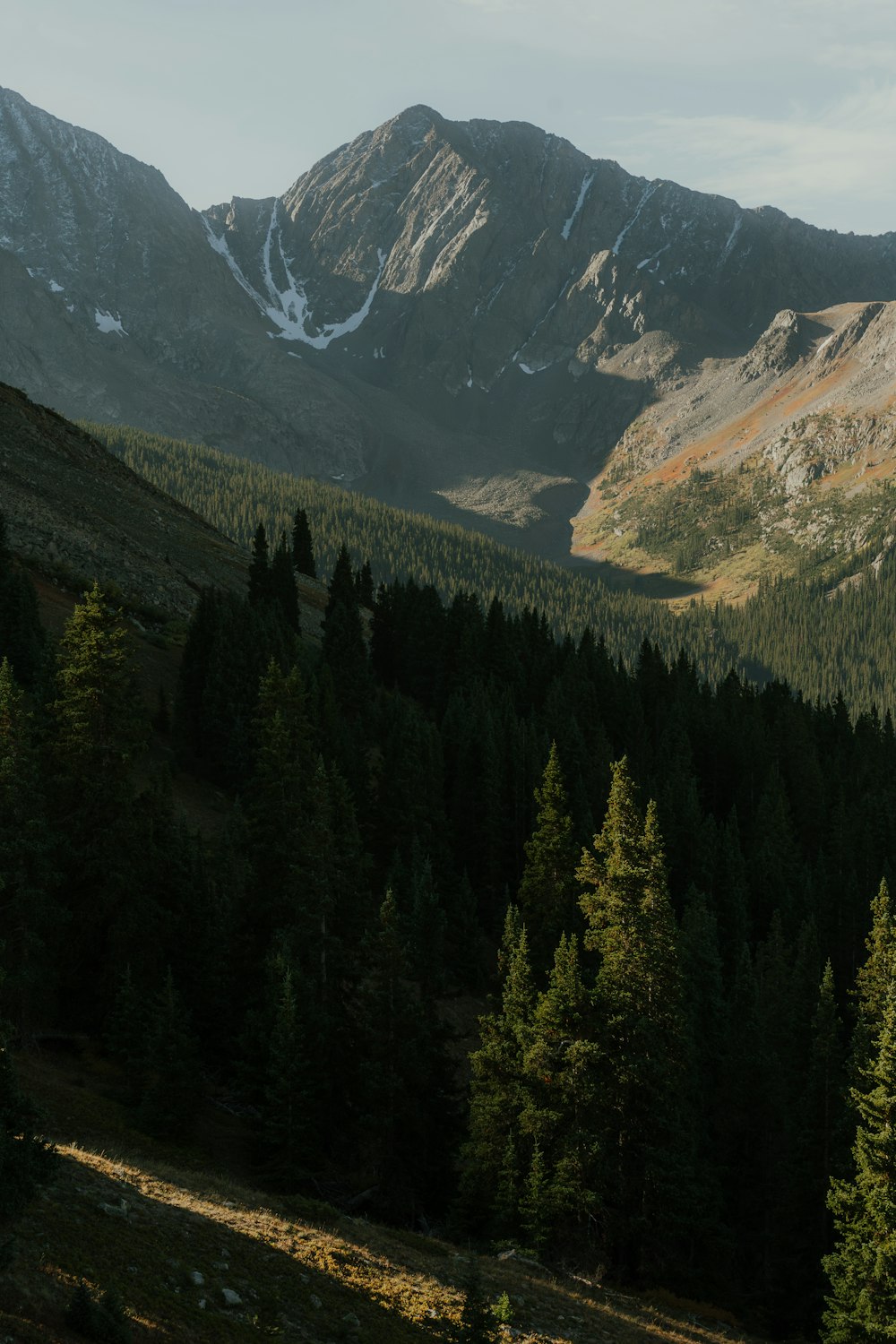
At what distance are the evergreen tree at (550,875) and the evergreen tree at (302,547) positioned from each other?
8308 cm

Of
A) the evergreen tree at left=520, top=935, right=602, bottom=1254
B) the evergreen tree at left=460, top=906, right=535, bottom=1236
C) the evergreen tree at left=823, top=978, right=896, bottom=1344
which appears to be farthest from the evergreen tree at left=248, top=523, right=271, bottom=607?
the evergreen tree at left=823, top=978, right=896, bottom=1344

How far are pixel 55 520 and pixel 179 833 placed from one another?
201ft

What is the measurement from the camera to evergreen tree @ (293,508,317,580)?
131 metres

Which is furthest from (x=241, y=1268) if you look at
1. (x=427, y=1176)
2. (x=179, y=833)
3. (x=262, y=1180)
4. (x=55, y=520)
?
(x=55, y=520)

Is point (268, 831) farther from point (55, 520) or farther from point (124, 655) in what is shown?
point (55, 520)

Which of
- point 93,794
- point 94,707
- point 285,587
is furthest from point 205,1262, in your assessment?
point 285,587

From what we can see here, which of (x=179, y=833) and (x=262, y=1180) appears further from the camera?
(x=179, y=833)

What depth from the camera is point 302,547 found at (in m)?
135

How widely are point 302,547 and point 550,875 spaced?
89.7 meters

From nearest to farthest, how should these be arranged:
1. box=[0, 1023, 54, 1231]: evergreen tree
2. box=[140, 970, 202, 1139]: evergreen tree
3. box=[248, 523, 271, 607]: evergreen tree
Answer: box=[0, 1023, 54, 1231]: evergreen tree
box=[140, 970, 202, 1139]: evergreen tree
box=[248, 523, 271, 607]: evergreen tree

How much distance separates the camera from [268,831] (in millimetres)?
44656

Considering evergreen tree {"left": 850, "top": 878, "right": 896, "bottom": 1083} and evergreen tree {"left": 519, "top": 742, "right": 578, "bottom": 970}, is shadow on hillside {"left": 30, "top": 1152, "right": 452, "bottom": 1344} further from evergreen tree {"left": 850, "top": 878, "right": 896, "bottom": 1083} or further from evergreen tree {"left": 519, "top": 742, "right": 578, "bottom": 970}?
evergreen tree {"left": 519, "top": 742, "right": 578, "bottom": 970}

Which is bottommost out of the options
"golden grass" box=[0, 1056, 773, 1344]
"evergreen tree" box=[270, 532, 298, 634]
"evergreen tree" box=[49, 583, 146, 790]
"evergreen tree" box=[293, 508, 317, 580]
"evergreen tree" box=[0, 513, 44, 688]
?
"golden grass" box=[0, 1056, 773, 1344]

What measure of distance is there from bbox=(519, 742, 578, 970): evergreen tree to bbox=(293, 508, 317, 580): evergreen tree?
83080mm
